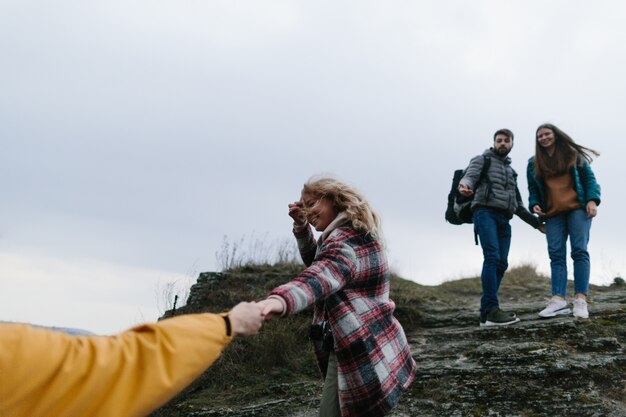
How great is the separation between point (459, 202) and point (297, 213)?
3.89 m

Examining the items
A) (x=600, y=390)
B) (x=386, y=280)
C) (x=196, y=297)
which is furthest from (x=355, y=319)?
(x=196, y=297)

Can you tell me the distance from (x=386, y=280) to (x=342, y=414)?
2.37ft

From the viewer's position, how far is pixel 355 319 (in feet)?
9.86

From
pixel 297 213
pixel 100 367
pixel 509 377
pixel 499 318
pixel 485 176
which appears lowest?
pixel 509 377

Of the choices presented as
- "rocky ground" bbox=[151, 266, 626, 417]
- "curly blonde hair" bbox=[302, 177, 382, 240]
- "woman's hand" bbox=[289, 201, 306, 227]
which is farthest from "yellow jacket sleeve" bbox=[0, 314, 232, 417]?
"rocky ground" bbox=[151, 266, 626, 417]

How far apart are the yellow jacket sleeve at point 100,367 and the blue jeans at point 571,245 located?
17.6 ft

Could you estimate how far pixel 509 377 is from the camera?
222 inches

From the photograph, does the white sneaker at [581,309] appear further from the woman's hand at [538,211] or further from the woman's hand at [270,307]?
the woman's hand at [270,307]

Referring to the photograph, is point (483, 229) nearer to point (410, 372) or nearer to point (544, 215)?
point (544, 215)

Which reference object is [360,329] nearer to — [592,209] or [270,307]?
[270,307]

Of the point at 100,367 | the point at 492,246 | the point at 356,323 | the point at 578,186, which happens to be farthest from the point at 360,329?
the point at 578,186

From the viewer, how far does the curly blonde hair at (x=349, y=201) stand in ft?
10.5

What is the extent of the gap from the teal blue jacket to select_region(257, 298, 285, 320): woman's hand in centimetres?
486

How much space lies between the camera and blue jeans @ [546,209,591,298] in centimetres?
626
